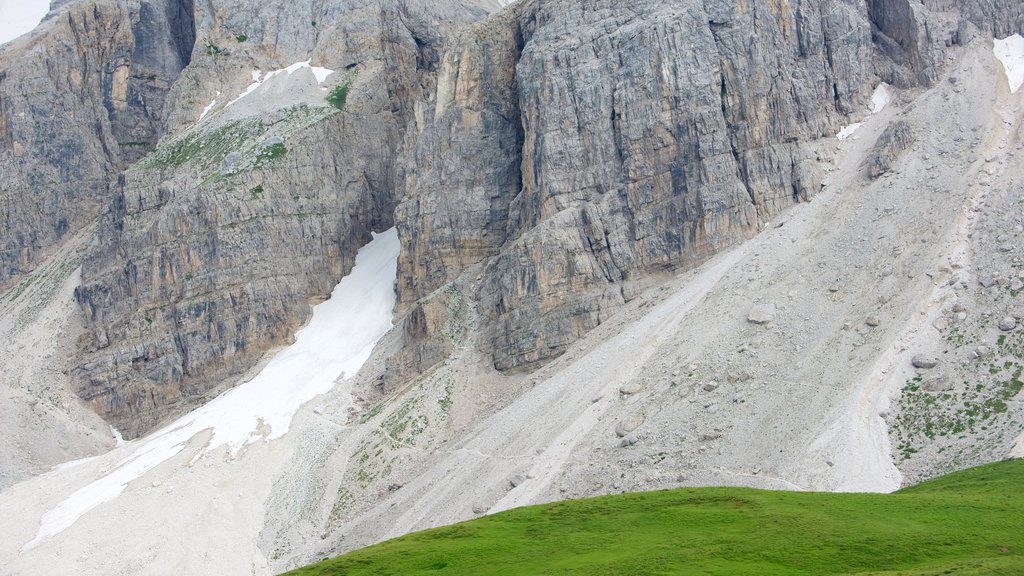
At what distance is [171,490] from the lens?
7088 cm

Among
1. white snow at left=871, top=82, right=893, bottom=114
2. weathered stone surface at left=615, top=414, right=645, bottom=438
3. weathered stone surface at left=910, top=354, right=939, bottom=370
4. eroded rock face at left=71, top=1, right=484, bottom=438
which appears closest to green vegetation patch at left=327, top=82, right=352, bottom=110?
eroded rock face at left=71, top=1, right=484, bottom=438

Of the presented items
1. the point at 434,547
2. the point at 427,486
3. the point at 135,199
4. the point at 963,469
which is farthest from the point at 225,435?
the point at 963,469

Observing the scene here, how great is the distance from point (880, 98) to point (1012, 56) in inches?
385

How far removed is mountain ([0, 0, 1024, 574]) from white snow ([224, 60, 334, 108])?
390mm

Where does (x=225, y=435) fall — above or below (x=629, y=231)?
below

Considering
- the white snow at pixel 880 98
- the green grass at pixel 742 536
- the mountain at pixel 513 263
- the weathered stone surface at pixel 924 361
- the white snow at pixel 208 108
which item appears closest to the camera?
the green grass at pixel 742 536

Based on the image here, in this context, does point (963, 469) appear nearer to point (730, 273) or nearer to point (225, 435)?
point (730, 273)

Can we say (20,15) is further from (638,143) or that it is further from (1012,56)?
(1012,56)

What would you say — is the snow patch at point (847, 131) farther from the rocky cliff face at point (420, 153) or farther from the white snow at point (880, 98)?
the white snow at point (880, 98)

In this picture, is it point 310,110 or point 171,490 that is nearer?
point 171,490

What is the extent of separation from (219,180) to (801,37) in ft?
171

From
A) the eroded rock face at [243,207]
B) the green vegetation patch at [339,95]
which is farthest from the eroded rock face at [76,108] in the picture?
the green vegetation patch at [339,95]

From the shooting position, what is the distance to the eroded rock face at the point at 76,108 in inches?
4144

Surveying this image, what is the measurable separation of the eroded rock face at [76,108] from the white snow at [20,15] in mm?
38267
